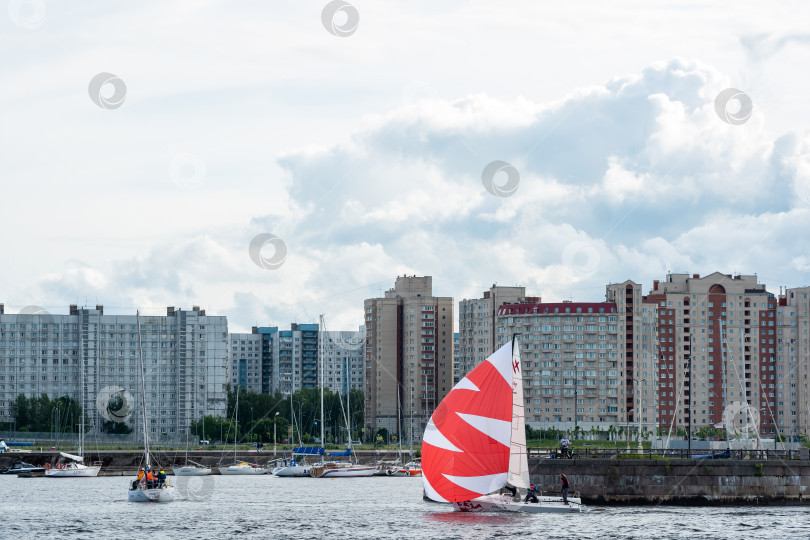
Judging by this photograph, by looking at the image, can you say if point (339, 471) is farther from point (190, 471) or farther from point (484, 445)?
point (484, 445)

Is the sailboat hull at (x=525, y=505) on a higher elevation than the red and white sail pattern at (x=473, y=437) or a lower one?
lower

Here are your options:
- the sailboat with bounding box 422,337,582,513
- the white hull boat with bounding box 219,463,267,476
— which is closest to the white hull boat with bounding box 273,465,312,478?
the white hull boat with bounding box 219,463,267,476

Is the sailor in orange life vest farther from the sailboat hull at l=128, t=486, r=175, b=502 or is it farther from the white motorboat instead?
the white motorboat

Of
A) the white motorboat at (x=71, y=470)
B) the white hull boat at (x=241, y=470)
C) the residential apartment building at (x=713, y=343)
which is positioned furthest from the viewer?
the residential apartment building at (x=713, y=343)

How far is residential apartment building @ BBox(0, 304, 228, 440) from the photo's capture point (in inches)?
7377

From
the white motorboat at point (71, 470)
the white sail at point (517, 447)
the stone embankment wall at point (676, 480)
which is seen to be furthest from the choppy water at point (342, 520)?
the white motorboat at point (71, 470)

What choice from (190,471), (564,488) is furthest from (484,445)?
(190,471)

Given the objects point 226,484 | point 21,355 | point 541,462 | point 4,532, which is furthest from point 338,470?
point 21,355

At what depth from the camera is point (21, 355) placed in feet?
620

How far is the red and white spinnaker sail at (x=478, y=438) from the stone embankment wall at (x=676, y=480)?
26.8ft

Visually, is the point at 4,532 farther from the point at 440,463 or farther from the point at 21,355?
the point at 21,355

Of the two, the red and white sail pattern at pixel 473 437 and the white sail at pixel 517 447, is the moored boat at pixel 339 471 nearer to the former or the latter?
the red and white sail pattern at pixel 473 437

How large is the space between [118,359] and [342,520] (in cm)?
13177

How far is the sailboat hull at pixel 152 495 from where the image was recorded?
76.2 m
